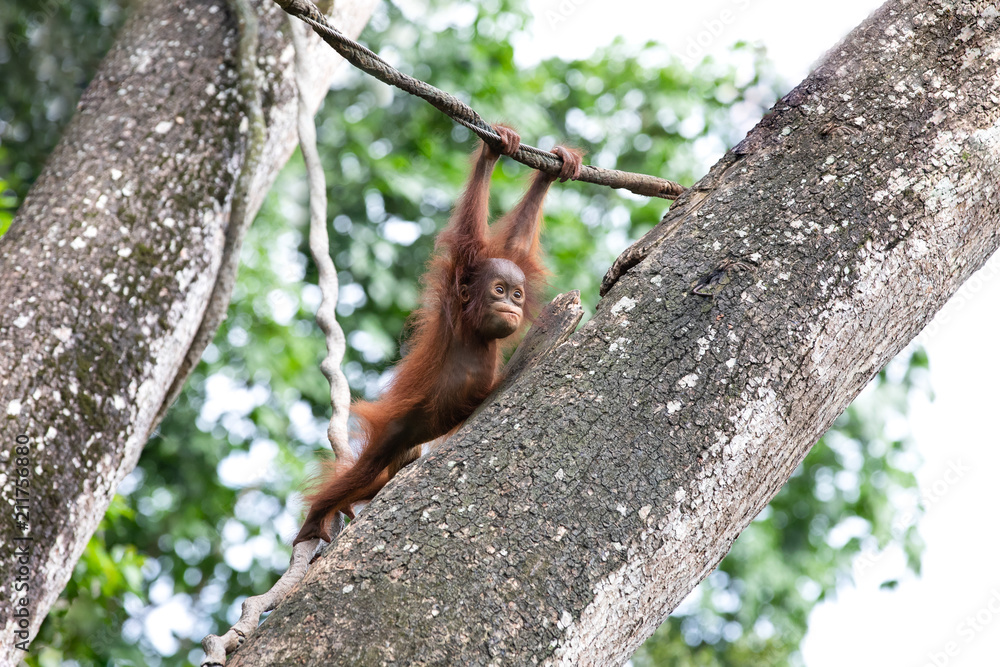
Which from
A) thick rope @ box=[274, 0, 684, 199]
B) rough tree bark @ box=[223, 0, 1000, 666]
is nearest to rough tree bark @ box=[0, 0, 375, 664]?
thick rope @ box=[274, 0, 684, 199]

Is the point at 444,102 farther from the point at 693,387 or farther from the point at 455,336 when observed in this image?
the point at 693,387

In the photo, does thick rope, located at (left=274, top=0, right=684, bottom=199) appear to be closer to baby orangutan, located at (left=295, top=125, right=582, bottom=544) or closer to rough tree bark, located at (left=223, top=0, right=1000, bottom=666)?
baby orangutan, located at (left=295, top=125, right=582, bottom=544)

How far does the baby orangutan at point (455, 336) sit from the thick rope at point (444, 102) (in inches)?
2.5

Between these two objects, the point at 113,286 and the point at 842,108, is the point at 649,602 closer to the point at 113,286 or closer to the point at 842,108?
the point at 842,108

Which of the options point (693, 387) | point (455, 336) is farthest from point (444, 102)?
point (693, 387)

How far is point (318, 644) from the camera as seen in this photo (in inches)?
55.9

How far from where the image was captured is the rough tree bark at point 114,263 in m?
2.25

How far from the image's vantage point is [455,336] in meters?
3.08

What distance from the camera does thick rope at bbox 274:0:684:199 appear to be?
2.27 m

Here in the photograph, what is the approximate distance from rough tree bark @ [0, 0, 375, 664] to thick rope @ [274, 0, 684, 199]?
626 mm

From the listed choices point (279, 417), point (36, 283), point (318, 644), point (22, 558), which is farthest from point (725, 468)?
point (279, 417)

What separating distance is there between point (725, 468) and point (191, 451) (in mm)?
4001

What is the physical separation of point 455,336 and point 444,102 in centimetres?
93

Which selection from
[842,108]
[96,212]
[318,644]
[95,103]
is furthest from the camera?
[95,103]
